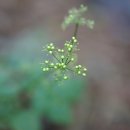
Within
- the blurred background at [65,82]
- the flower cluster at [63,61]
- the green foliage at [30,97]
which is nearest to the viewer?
the flower cluster at [63,61]

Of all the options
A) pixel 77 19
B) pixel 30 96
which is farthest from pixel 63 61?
pixel 30 96

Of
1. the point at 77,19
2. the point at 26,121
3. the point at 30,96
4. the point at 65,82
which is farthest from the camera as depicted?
the point at 65,82

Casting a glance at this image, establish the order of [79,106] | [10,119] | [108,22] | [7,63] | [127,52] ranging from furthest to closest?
[108,22], [127,52], [79,106], [7,63], [10,119]

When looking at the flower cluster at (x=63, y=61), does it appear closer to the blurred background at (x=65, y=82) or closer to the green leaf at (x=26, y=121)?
the blurred background at (x=65, y=82)

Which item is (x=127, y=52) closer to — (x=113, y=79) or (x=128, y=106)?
(x=113, y=79)

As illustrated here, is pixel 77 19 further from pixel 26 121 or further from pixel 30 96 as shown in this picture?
pixel 30 96

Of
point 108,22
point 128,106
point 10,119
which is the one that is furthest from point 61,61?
point 108,22

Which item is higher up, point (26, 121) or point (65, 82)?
point (65, 82)

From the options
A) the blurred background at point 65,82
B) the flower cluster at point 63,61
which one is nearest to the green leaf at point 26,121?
the blurred background at point 65,82
